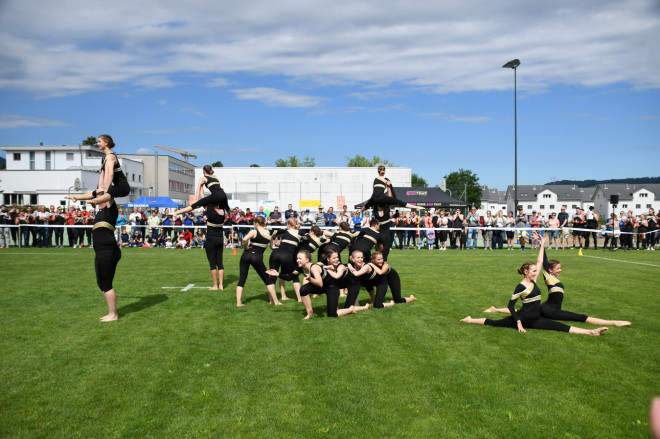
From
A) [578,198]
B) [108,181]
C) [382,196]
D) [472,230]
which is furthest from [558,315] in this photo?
[578,198]

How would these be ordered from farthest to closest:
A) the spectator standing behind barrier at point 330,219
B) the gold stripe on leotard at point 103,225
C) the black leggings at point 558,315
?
the spectator standing behind barrier at point 330,219 → the gold stripe on leotard at point 103,225 → the black leggings at point 558,315

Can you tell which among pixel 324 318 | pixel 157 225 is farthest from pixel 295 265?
pixel 157 225

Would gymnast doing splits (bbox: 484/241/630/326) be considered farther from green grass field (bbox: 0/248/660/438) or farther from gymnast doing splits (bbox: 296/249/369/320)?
gymnast doing splits (bbox: 296/249/369/320)

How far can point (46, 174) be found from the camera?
62.8 metres

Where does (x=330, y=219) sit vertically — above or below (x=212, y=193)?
below

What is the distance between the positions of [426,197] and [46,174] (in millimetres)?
48218

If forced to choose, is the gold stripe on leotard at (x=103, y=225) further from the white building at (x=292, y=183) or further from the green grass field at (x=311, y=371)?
the white building at (x=292, y=183)

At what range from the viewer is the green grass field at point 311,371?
4.20 metres

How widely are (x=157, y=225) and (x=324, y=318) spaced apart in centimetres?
1929

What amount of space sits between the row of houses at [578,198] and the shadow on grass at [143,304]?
120 m

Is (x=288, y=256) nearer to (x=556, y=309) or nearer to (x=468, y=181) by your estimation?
(x=556, y=309)

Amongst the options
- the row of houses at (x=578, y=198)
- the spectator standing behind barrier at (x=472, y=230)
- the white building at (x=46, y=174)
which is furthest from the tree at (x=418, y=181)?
the spectator standing behind barrier at (x=472, y=230)

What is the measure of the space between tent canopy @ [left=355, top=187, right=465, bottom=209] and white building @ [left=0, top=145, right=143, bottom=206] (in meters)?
34.5

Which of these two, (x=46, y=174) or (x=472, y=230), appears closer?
(x=472, y=230)
